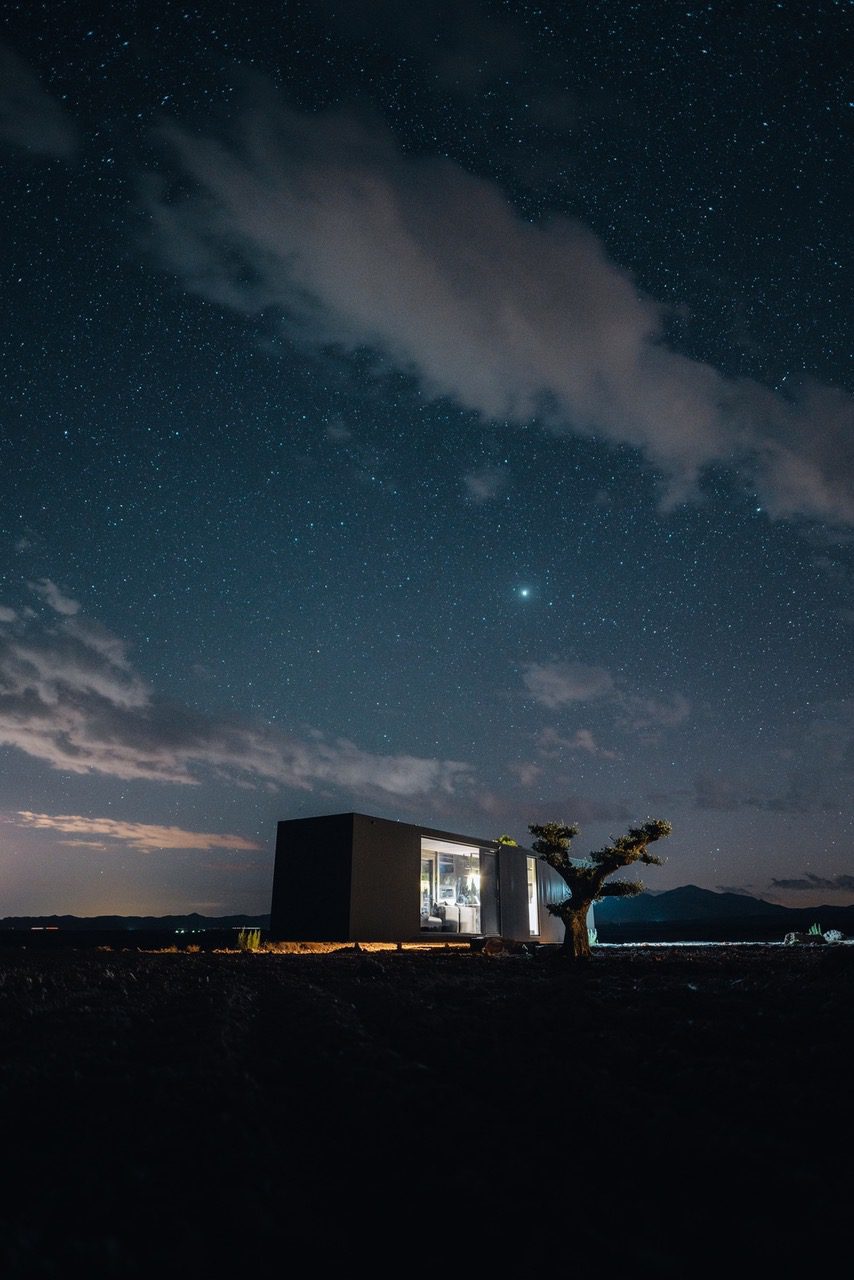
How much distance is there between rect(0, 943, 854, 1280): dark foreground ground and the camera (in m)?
2.40

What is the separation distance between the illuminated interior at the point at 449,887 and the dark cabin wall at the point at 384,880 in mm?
1612

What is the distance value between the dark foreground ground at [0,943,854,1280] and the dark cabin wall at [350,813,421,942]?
45.0ft

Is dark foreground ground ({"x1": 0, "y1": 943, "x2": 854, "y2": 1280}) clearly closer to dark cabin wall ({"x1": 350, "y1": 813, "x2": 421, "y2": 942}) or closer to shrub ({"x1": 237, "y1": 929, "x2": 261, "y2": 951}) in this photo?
shrub ({"x1": 237, "y1": 929, "x2": 261, "y2": 951})

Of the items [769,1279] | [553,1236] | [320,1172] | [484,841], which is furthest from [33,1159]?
[484,841]

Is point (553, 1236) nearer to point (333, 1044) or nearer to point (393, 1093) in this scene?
point (393, 1093)

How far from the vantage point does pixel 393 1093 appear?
13.1 feet

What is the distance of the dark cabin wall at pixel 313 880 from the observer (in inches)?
781

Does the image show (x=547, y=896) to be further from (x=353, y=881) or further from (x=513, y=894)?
(x=353, y=881)

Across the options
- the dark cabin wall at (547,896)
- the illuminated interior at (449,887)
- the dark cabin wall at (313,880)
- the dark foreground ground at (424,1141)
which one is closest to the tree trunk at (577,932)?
the dark cabin wall at (313,880)

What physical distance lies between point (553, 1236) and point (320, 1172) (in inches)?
43.5

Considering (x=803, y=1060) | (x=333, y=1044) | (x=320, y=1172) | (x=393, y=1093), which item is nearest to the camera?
(x=320, y=1172)

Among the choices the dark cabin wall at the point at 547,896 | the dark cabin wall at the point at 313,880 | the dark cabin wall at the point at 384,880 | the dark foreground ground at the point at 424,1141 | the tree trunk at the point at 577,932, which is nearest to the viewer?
the dark foreground ground at the point at 424,1141

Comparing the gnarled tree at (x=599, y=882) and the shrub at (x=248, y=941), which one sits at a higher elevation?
the gnarled tree at (x=599, y=882)

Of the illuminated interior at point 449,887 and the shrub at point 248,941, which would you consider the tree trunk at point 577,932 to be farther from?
the illuminated interior at point 449,887
